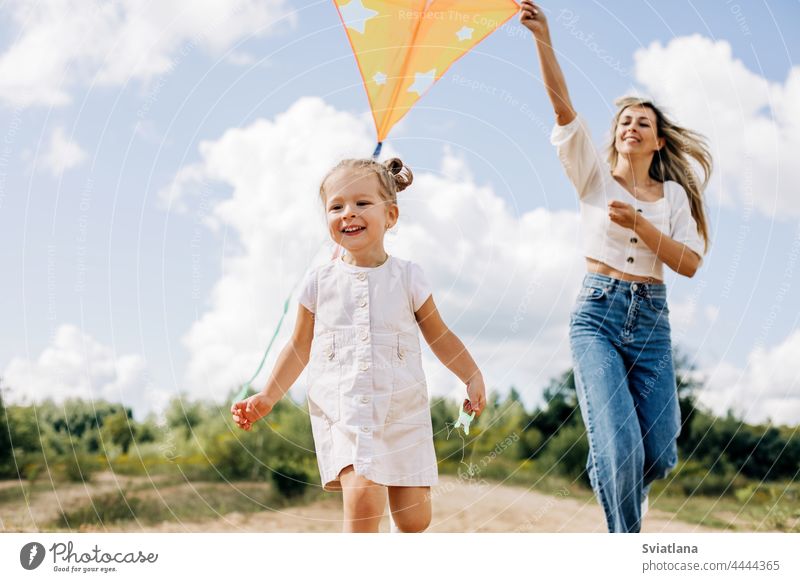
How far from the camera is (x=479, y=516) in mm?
7484

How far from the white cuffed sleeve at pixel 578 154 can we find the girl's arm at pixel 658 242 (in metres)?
0.32

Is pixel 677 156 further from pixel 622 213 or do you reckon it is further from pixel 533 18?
pixel 533 18

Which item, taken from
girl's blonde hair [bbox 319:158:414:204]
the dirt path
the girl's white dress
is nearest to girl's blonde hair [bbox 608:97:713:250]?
girl's blonde hair [bbox 319:158:414:204]

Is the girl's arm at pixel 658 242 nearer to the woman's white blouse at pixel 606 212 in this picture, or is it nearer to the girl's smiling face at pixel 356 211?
the woman's white blouse at pixel 606 212

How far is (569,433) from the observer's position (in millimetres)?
8102

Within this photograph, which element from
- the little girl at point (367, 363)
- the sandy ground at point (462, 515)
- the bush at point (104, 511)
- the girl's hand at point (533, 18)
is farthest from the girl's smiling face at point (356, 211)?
the bush at point (104, 511)

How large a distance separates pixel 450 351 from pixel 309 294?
0.62 m

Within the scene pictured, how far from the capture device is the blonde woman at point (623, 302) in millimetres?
3953

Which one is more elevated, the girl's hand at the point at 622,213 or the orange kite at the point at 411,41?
the orange kite at the point at 411,41

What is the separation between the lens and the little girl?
352 cm

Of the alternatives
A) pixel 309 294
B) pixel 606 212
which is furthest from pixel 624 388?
pixel 309 294

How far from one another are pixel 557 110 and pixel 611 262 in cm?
74

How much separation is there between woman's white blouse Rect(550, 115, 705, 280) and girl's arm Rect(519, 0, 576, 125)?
69 mm

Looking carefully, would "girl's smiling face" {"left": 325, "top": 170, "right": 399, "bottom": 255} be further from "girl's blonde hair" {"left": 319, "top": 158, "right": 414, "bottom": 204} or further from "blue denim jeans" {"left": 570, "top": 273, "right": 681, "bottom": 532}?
"blue denim jeans" {"left": 570, "top": 273, "right": 681, "bottom": 532}
